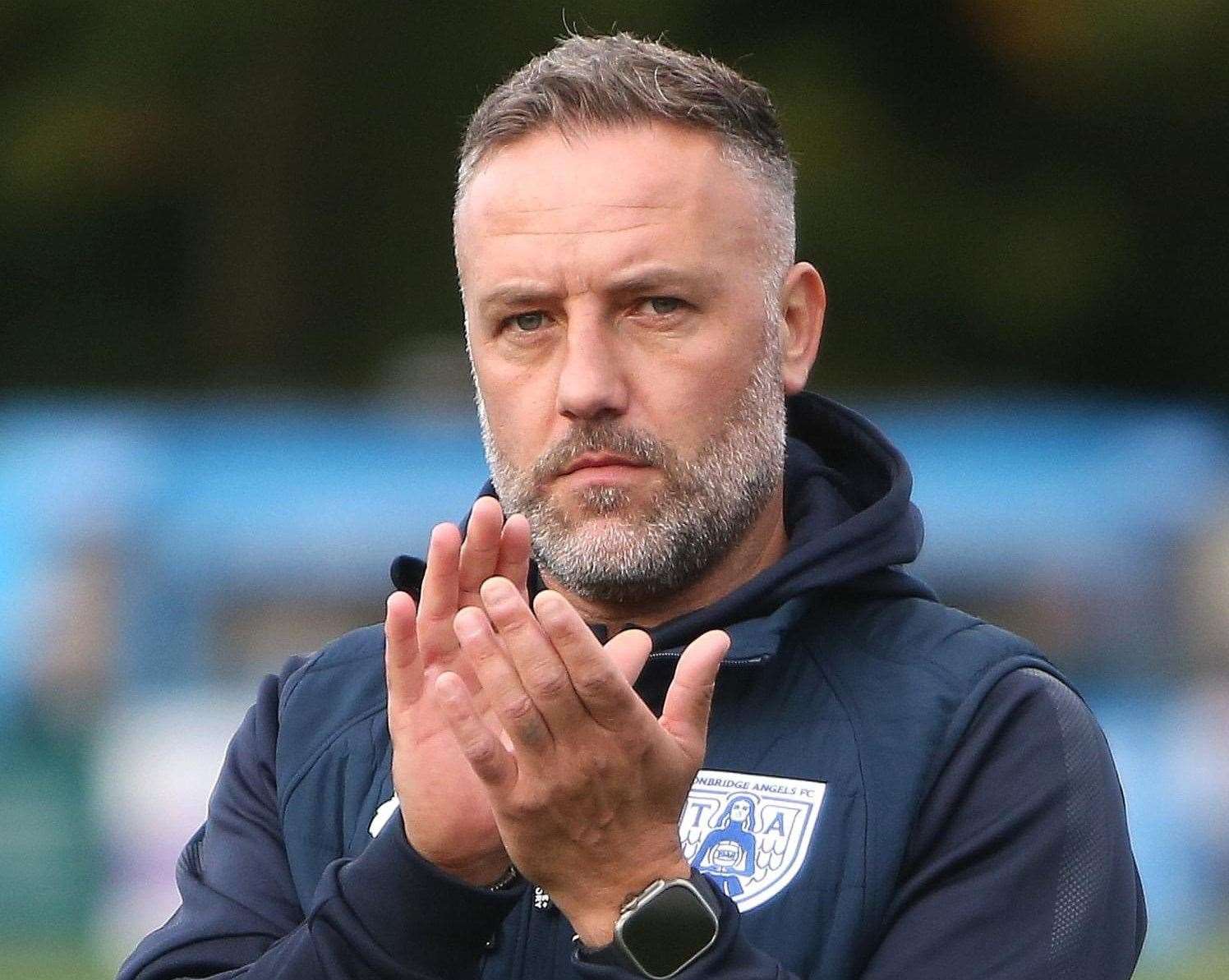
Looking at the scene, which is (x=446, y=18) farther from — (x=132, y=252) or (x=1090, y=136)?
(x=1090, y=136)

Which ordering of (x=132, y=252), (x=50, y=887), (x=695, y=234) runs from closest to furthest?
(x=695, y=234), (x=50, y=887), (x=132, y=252)

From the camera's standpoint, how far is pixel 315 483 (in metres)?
13.1

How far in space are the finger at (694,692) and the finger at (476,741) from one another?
19 cm

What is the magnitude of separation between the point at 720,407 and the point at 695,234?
0.81 ft

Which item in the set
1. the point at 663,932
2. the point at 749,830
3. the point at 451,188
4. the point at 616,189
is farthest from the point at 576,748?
the point at 451,188

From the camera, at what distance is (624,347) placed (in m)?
3.16

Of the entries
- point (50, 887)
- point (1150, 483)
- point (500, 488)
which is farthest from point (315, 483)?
point (500, 488)

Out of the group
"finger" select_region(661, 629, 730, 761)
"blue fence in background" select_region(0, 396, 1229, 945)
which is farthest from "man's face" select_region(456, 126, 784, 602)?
"blue fence in background" select_region(0, 396, 1229, 945)

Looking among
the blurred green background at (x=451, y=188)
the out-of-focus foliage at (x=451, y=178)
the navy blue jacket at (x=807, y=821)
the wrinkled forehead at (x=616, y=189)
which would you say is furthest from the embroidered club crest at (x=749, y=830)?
the out-of-focus foliage at (x=451, y=178)

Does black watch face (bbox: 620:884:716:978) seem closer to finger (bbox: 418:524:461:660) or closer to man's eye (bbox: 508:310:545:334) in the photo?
finger (bbox: 418:524:461:660)

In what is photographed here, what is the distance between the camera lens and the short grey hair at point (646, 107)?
3254 mm

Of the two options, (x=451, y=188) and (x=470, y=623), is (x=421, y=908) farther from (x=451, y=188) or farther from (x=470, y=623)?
(x=451, y=188)

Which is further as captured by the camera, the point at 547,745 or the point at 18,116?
the point at 18,116

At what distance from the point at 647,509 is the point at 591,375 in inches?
8.2
